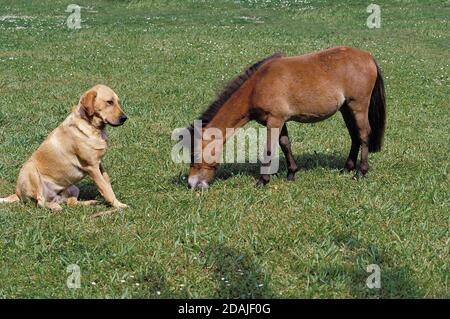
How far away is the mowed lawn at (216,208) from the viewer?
568 cm

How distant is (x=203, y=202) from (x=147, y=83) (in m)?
8.48

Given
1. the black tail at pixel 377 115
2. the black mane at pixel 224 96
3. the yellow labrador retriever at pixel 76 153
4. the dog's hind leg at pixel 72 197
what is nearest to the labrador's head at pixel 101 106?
the yellow labrador retriever at pixel 76 153

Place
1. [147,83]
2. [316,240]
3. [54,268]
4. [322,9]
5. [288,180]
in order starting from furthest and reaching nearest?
[322,9] → [147,83] → [288,180] → [316,240] → [54,268]

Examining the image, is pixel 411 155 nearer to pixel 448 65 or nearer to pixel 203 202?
pixel 203 202

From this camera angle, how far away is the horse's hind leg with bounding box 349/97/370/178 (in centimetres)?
870

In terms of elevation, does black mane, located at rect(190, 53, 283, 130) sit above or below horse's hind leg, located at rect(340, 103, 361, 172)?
above

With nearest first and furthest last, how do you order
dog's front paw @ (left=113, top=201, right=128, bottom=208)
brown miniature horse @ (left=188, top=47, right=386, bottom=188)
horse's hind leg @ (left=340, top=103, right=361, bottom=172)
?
dog's front paw @ (left=113, top=201, right=128, bottom=208)
brown miniature horse @ (left=188, top=47, right=386, bottom=188)
horse's hind leg @ (left=340, top=103, right=361, bottom=172)

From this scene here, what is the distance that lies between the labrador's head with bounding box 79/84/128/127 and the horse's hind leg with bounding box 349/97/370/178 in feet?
10.4

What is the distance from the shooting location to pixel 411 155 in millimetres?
9859

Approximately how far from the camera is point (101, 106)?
7.50 m

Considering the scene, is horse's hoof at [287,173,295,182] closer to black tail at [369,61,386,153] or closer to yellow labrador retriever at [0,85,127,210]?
black tail at [369,61,386,153]

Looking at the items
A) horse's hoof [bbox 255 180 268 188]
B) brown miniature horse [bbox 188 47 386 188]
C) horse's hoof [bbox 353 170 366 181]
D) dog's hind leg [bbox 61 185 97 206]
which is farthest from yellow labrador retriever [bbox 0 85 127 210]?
horse's hoof [bbox 353 170 366 181]

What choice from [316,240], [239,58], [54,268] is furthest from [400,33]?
[54,268]

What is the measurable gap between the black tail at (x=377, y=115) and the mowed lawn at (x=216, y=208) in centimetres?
40
